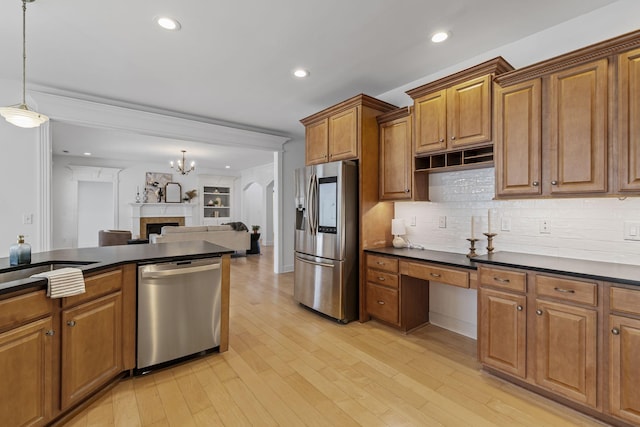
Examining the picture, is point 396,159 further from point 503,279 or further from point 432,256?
point 503,279

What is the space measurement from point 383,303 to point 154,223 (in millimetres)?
8324

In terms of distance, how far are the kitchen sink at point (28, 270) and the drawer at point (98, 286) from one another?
20 centimetres

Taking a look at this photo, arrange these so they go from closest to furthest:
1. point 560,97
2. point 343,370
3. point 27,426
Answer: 1. point 27,426
2. point 560,97
3. point 343,370

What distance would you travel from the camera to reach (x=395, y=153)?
327 centimetres

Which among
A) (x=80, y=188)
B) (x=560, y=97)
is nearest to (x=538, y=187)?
(x=560, y=97)

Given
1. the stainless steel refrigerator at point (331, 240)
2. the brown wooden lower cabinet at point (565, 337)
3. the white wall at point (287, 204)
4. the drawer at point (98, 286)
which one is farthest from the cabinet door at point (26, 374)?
the white wall at point (287, 204)

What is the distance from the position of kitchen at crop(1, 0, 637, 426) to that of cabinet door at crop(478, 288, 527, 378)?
694mm

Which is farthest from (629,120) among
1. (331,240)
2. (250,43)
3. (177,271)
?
(177,271)

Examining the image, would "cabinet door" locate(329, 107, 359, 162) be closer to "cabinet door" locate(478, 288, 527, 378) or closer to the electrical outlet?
the electrical outlet

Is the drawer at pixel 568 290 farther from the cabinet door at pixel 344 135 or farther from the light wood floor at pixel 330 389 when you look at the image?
the cabinet door at pixel 344 135

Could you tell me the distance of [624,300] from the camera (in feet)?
5.40

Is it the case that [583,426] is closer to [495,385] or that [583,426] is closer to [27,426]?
[495,385]

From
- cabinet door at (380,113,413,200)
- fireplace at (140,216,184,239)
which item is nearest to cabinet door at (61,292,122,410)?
cabinet door at (380,113,413,200)

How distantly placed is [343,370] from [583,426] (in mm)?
1519
